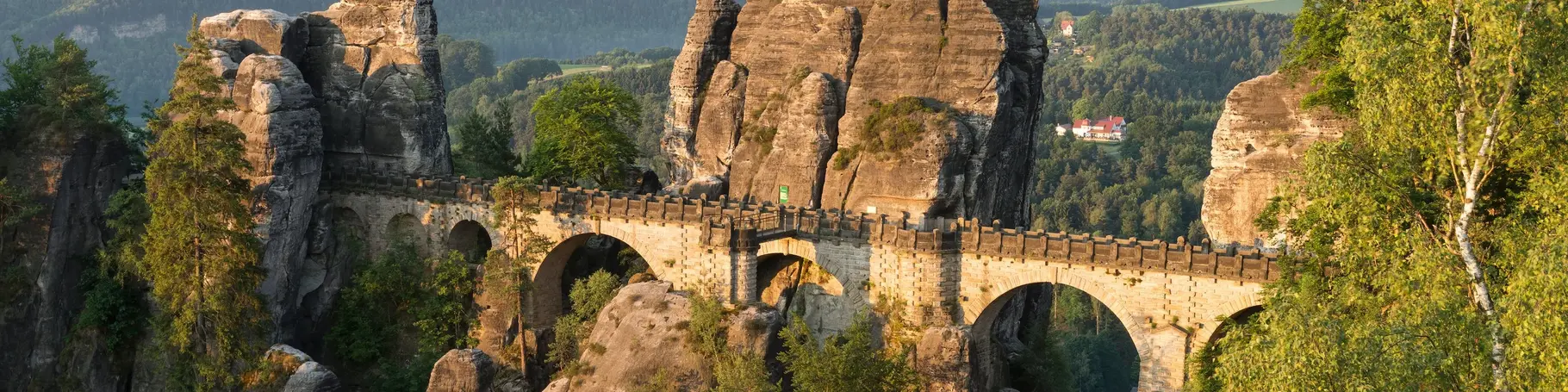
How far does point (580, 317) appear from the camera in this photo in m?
49.9

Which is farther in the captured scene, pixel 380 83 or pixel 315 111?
pixel 380 83

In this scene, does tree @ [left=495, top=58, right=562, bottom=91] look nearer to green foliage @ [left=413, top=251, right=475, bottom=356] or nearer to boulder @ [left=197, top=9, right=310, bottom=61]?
boulder @ [left=197, top=9, right=310, bottom=61]

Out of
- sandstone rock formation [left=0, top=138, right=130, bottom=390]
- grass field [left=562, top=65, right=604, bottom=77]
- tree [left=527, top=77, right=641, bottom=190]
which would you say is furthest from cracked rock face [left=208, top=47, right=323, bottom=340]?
grass field [left=562, top=65, right=604, bottom=77]

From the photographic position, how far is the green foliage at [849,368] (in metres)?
42.3

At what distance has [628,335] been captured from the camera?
4588 cm

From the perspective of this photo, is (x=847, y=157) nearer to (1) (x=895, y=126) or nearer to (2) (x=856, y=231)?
(1) (x=895, y=126)

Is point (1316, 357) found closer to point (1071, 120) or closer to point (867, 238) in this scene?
point (867, 238)

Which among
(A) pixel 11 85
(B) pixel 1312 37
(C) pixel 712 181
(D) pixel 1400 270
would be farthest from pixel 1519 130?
(A) pixel 11 85

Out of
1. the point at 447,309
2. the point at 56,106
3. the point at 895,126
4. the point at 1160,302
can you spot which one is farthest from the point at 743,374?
the point at 56,106

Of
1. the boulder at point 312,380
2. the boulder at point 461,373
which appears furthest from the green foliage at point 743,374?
the boulder at point 312,380

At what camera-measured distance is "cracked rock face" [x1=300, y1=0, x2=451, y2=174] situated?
56.7 metres

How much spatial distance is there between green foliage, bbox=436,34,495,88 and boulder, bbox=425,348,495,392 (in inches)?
4599

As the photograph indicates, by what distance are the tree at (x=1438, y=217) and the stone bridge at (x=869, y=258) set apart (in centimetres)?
821

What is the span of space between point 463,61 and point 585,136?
108435mm
